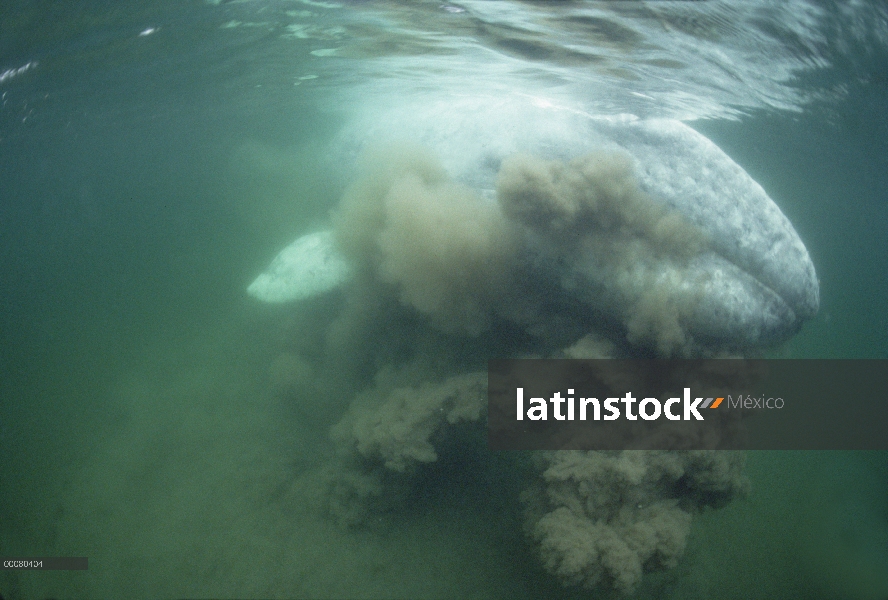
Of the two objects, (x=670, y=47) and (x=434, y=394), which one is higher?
(x=670, y=47)

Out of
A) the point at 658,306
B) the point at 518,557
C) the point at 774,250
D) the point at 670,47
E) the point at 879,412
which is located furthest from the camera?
the point at 879,412

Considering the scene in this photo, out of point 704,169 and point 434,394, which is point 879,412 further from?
point 434,394

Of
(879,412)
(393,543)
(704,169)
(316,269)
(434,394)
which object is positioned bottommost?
(879,412)

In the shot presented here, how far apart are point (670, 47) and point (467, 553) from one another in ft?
27.7

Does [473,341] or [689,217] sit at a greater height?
[689,217]

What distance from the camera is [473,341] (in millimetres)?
5066

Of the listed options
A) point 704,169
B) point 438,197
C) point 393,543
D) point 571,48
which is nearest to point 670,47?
point 571,48

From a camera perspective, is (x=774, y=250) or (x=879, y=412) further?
(x=879, y=412)

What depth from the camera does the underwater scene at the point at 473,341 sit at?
4.19 meters

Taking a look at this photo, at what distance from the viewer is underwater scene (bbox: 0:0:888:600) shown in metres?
4.19

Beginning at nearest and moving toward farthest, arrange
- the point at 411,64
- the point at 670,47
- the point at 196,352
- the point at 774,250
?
the point at 774,250, the point at 670,47, the point at 411,64, the point at 196,352

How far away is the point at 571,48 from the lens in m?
7.29

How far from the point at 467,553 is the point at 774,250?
4.98 meters

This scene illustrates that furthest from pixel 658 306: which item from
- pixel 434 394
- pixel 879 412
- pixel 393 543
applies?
pixel 879 412
